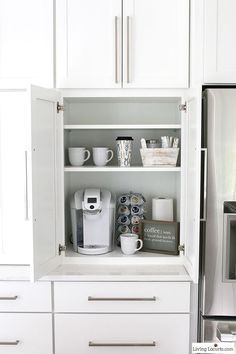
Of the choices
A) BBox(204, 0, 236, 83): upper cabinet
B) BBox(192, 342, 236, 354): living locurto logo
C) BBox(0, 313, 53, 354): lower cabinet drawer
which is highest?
BBox(204, 0, 236, 83): upper cabinet

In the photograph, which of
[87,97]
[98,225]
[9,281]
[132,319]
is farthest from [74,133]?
[132,319]

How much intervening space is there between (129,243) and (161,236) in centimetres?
19

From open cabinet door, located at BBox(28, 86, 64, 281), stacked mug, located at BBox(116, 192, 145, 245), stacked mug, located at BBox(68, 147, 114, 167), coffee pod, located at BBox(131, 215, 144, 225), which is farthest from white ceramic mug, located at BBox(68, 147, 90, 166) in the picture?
coffee pod, located at BBox(131, 215, 144, 225)

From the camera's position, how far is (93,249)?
2359 millimetres

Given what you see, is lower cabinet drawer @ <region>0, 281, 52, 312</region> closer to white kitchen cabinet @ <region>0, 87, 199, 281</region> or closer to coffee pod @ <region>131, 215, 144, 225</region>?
white kitchen cabinet @ <region>0, 87, 199, 281</region>

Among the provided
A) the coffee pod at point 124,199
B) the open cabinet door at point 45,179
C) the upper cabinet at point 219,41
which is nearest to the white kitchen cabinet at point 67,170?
the open cabinet door at point 45,179

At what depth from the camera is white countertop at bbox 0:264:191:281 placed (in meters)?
2.09

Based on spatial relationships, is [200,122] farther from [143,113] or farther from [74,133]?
[74,133]

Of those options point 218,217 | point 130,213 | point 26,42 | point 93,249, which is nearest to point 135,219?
point 130,213

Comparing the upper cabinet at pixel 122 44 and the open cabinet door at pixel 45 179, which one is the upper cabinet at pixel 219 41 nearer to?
the upper cabinet at pixel 122 44

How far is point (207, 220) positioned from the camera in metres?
1.99

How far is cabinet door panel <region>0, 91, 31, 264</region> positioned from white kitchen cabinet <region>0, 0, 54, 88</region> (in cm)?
12

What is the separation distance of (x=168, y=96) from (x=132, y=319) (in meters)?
1.18

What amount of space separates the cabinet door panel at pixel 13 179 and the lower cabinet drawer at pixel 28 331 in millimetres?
290
